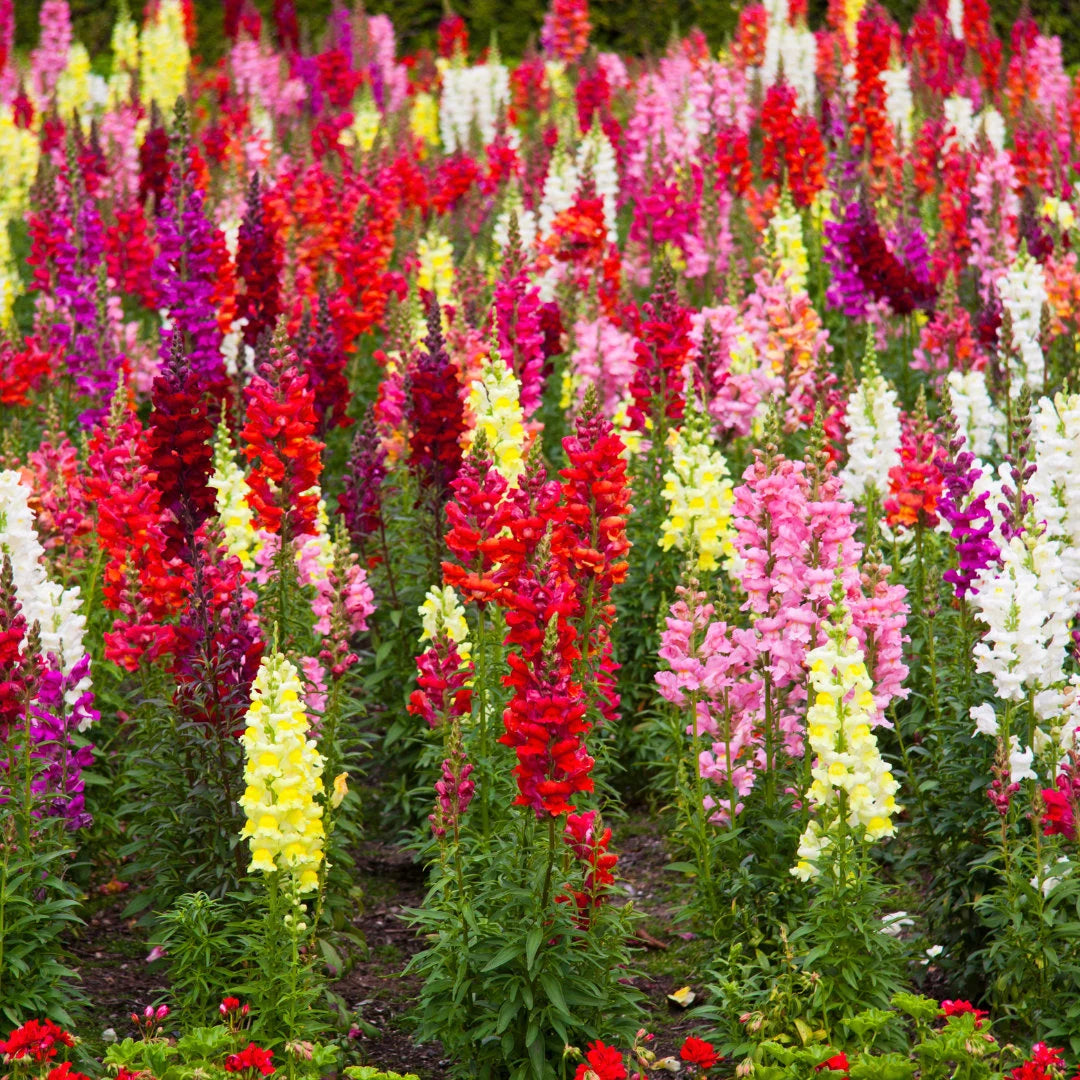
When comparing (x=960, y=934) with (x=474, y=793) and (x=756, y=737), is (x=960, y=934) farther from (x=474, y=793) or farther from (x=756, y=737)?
(x=474, y=793)

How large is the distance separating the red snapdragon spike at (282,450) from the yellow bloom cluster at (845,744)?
8.00 ft

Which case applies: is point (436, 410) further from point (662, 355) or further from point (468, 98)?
point (468, 98)

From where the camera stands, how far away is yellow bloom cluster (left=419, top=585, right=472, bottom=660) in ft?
20.3

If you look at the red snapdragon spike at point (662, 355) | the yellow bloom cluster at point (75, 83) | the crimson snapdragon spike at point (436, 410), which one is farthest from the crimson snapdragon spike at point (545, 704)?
the yellow bloom cluster at point (75, 83)

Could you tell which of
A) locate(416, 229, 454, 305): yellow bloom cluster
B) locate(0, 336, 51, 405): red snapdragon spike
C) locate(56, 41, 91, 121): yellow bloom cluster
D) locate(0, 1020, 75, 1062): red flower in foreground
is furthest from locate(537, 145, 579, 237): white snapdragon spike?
locate(56, 41, 91, 121): yellow bloom cluster

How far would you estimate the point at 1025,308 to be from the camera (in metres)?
9.63

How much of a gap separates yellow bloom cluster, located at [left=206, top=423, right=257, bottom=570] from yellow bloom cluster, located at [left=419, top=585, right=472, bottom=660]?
1.30m

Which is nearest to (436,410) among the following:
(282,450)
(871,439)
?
(282,450)

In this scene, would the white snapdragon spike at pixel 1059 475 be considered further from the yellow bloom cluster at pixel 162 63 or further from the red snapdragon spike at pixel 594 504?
the yellow bloom cluster at pixel 162 63

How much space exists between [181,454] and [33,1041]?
2511 mm

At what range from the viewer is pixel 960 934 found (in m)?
6.28

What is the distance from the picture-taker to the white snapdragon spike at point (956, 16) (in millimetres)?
19336

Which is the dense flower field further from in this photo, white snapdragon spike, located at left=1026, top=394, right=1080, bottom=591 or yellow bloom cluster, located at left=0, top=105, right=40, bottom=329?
yellow bloom cluster, located at left=0, top=105, right=40, bottom=329

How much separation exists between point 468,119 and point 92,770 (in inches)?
470
